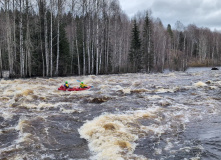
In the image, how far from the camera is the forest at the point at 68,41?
2102 centimetres

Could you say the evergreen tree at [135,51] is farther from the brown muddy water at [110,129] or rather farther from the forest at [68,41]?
the brown muddy water at [110,129]

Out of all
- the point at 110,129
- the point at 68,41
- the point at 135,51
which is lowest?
the point at 110,129

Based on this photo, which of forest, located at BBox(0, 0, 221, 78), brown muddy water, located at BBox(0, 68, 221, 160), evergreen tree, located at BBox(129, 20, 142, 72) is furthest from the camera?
evergreen tree, located at BBox(129, 20, 142, 72)

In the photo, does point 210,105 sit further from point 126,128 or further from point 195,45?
point 195,45

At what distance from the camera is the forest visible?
21.0 meters

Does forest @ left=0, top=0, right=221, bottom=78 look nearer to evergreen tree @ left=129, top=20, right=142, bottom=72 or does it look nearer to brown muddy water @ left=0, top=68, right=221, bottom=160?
evergreen tree @ left=129, top=20, right=142, bottom=72

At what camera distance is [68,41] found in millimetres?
32844

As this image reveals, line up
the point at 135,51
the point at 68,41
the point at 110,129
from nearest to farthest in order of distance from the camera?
1. the point at 110,129
2. the point at 68,41
3. the point at 135,51

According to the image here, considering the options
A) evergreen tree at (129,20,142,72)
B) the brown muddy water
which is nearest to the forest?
evergreen tree at (129,20,142,72)

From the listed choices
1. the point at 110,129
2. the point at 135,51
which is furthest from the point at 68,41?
the point at 110,129

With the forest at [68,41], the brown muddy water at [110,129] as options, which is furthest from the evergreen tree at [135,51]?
the brown muddy water at [110,129]

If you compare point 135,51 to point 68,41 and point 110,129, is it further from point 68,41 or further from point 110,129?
point 110,129

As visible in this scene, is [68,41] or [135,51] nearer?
[68,41]

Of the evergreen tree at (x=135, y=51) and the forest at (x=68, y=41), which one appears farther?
the evergreen tree at (x=135, y=51)
